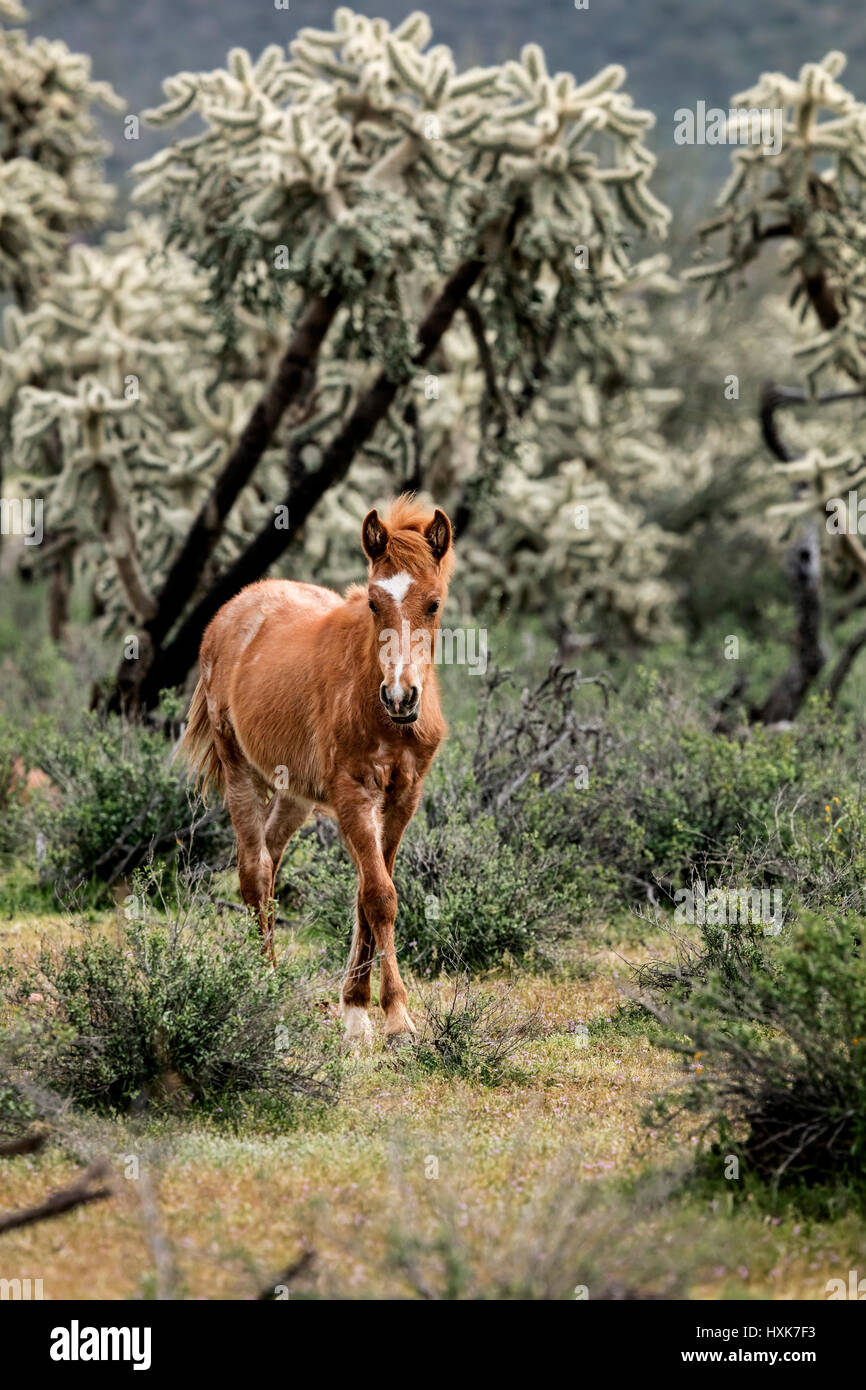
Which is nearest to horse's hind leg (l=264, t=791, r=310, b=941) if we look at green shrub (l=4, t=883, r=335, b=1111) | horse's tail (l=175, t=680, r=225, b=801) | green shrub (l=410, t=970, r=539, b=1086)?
horse's tail (l=175, t=680, r=225, b=801)

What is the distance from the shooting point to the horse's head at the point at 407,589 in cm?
554

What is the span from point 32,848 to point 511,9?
18135 centimetres

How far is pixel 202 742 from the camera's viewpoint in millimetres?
7777

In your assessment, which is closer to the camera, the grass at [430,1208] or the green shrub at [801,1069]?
the grass at [430,1208]

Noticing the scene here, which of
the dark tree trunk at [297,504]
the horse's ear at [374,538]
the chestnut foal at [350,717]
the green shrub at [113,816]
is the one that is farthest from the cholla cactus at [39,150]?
the horse's ear at [374,538]

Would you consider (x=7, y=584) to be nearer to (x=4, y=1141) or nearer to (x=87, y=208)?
(x=87, y=208)

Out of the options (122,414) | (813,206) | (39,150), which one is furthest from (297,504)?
(39,150)

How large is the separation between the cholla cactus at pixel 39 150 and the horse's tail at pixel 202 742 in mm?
11961

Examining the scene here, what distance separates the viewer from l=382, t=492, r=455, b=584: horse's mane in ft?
18.9

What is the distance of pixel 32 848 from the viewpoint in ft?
31.7

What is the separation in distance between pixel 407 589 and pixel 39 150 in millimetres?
17134

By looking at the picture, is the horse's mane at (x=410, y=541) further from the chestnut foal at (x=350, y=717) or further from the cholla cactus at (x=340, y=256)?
the cholla cactus at (x=340, y=256)

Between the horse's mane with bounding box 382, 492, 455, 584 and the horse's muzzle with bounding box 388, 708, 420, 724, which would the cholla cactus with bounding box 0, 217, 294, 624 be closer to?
the horse's mane with bounding box 382, 492, 455, 584
